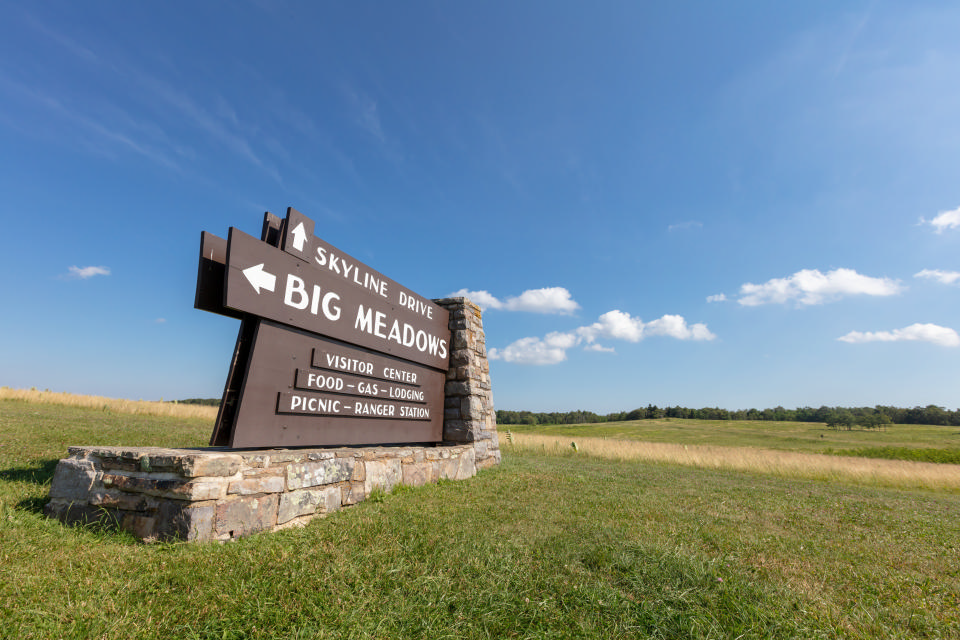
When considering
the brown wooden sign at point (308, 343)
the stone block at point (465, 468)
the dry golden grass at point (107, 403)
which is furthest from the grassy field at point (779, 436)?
the brown wooden sign at point (308, 343)

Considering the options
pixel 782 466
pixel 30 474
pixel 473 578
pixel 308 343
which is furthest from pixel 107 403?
pixel 782 466

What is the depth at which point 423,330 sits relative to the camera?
7.50 m

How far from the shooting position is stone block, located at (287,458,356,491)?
4137 millimetres

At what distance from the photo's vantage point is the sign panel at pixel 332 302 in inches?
167

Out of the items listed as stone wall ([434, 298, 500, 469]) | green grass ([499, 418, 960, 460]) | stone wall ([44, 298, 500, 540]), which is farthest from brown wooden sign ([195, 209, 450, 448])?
green grass ([499, 418, 960, 460])

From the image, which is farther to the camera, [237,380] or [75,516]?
[237,380]

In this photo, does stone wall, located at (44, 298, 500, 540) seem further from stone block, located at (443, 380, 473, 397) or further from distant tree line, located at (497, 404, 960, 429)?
distant tree line, located at (497, 404, 960, 429)

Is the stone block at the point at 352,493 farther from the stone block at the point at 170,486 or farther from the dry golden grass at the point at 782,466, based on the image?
the dry golden grass at the point at 782,466

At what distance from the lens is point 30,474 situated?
4.62 metres

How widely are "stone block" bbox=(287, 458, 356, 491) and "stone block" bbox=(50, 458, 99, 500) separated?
1.67 metres

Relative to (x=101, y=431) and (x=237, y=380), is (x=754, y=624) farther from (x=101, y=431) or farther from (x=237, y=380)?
(x=101, y=431)

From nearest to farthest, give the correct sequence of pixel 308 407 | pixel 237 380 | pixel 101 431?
pixel 237 380 → pixel 308 407 → pixel 101 431

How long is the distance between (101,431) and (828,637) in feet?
37.5

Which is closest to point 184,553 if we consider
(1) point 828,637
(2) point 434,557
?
(2) point 434,557
